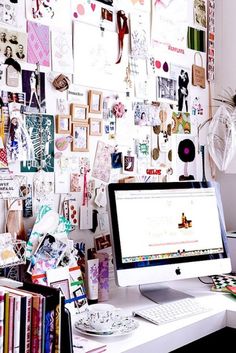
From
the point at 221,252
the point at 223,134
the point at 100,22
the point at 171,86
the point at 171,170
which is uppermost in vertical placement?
the point at 100,22

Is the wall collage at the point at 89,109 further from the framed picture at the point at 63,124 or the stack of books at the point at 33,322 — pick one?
the stack of books at the point at 33,322

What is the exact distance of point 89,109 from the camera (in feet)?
Result: 6.89

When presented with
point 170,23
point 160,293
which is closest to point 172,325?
point 160,293

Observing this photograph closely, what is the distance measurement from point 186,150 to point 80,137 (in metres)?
0.71

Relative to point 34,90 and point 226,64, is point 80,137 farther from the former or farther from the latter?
point 226,64

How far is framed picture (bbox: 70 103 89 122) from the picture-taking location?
2.03m

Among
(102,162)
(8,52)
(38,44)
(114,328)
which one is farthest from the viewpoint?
(102,162)

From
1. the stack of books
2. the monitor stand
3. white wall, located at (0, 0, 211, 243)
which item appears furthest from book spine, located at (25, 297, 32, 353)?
the monitor stand

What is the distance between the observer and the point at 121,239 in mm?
1922

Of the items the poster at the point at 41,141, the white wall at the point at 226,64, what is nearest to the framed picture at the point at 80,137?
the poster at the point at 41,141

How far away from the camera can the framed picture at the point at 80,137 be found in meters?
2.04

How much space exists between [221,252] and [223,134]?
2.62 feet

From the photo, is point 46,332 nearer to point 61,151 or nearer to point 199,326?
Answer: point 199,326

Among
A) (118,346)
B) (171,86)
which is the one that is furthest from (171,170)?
(118,346)
